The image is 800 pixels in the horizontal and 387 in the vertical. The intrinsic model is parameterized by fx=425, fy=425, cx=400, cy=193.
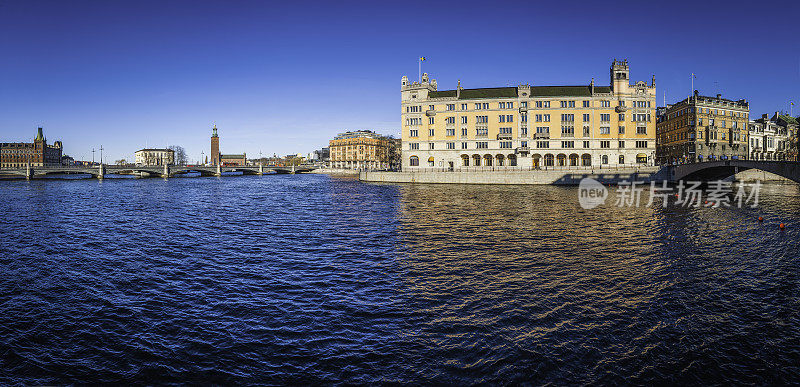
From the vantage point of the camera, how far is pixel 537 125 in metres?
106

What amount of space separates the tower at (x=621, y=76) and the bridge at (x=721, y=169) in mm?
29113

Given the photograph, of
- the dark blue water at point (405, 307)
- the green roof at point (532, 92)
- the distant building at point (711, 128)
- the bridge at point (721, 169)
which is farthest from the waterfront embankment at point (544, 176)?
the dark blue water at point (405, 307)

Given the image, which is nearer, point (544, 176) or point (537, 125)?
point (544, 176)

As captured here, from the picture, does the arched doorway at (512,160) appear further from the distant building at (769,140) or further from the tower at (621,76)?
the distant building at (769,140)

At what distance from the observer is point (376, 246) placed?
81.8ft

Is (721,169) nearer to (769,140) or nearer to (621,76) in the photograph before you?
(621,76)

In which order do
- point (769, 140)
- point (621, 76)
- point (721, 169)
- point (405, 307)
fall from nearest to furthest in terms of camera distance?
point (405, 307) < point (721, 169) < point (621, 76) < point (769, 140)

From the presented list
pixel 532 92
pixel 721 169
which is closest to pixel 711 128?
pixel 532 92

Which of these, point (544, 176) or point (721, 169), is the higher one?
point (721, 169)

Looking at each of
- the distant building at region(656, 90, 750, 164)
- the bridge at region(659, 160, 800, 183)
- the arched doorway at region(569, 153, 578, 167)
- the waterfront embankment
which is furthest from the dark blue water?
the distant building at region(656, 90, 750, 164)

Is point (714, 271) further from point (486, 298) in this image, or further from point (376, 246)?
point (376, 246)

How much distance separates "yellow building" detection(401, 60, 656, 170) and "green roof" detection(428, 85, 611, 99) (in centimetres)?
23

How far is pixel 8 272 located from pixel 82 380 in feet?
47.1

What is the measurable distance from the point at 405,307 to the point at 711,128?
124500mm
